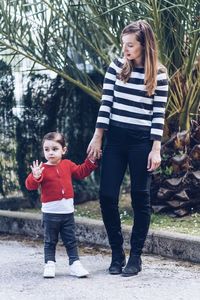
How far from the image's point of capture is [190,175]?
22.7ft

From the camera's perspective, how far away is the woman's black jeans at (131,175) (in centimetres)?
529

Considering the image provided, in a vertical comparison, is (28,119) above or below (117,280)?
above

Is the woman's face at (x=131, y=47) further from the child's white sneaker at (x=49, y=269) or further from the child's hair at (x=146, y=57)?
the child's white sneaker at (x=49, y=269)

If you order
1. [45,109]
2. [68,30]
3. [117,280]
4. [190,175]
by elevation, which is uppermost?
[68,30]

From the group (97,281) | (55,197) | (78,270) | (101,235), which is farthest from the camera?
(101,235)

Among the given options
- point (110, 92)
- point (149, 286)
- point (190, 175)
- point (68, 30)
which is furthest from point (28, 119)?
point (149, 286)

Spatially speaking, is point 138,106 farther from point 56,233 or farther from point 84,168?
point 56,233

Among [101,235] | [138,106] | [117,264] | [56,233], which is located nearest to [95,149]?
[138,106]

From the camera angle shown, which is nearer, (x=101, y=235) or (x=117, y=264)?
(x=117, y=264)

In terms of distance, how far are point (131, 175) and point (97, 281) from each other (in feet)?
2.55

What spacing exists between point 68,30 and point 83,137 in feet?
4.68

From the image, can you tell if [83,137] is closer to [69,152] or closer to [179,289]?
[69,152]

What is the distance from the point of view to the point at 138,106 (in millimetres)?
5270

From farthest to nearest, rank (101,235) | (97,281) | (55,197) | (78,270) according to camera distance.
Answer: (101,235)
(55,197)
(78,270)
(97,281)
